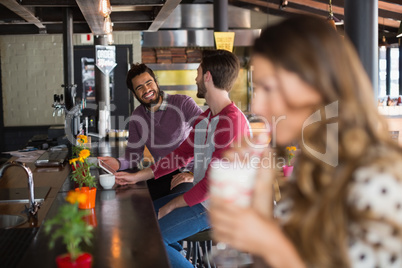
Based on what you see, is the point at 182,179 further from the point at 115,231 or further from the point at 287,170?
the point at 115,231

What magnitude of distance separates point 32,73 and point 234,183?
992cm

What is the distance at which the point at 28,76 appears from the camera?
10.4 meters

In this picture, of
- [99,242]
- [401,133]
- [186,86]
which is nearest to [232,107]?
[99,242]

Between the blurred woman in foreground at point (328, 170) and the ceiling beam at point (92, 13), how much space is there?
10.9ft

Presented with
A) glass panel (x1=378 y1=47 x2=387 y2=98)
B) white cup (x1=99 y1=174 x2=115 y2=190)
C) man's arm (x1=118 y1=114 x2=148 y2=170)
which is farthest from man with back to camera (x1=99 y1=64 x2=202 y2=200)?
glass panel (x1=378 y1=47 x2=387 y2=98)

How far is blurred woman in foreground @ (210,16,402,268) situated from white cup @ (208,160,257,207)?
23 millimetres

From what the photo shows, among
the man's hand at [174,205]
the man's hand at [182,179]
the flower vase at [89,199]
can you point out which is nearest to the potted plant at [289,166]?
the man's hand at [182,179]

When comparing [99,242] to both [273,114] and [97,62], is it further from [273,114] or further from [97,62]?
[97,62]

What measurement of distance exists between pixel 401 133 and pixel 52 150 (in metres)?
6.16

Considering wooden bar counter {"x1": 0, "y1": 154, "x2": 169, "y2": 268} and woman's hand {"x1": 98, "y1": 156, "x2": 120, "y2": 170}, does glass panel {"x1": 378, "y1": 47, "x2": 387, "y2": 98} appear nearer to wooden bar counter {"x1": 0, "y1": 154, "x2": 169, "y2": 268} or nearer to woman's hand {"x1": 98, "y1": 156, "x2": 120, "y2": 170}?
woman's hand {"x1": 98, "y1": 156, "x2": 120, "y2": 170}

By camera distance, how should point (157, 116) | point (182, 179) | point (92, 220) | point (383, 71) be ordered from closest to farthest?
point (92, 220)
point (182, 179)
point (157, 116)
point (383, 71)

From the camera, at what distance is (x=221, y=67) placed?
3.03 metres


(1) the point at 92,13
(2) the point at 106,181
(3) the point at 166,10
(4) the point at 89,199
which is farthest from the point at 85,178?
(3) the point at 166,10

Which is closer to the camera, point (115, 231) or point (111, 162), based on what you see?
point (115, 231)
